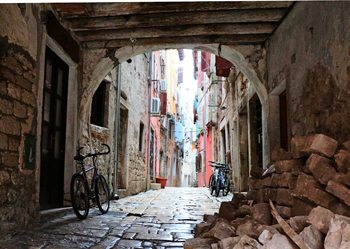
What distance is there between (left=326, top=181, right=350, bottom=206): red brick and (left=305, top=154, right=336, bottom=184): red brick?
0.30 ft

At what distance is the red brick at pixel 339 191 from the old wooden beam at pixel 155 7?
107 inches

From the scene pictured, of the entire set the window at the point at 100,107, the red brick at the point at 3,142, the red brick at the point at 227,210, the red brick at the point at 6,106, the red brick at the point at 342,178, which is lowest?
the red brick at the point at 227,210

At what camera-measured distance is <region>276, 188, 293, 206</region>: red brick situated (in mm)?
2892

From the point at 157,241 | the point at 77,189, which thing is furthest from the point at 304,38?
the point at 77,189

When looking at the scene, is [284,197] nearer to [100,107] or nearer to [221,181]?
[100,107]

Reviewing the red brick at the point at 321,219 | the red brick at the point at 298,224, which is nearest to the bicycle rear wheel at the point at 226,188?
the red brick at the point at 298,224

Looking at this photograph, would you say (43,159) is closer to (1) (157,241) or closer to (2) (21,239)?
(2) (21,239)

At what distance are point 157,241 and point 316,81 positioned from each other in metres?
2.15

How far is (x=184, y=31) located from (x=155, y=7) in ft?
2.78

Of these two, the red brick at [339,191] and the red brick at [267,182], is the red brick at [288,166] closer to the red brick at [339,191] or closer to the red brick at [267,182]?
the red brick at [267,182]

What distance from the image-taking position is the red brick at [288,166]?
3.00 m

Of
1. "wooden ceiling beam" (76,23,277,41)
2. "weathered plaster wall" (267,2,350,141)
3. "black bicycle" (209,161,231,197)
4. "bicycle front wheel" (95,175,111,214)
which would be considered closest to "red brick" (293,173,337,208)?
"weathered plaster wall" (267,2,350,141)

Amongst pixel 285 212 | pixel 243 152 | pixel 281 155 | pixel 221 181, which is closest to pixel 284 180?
pixel 285 212

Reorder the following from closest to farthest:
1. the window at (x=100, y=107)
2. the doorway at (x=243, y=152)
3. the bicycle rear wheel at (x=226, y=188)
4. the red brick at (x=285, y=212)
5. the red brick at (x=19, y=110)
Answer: the red brick at (x=285, y=212) → the red brick at (x=19, y=110) → the window at (x=100, y=107) → the doorway at (x=243, y=152) → the bicycle rear wheel at (x=226, y=188)
